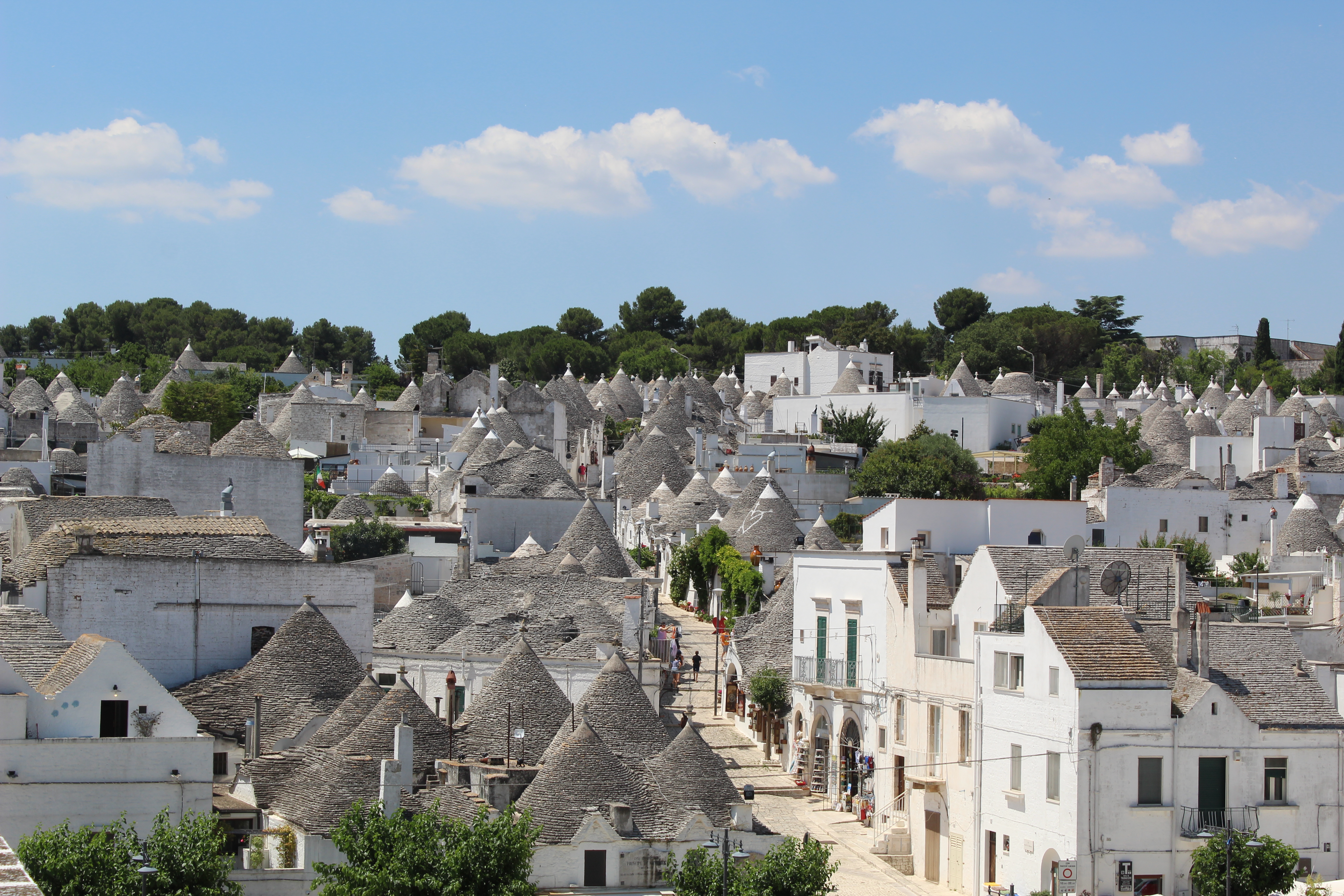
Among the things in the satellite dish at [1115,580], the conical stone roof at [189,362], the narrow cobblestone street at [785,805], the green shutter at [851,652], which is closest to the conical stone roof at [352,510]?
the narrow cobblestone street at [785,805]

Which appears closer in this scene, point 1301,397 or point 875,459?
point 875,459

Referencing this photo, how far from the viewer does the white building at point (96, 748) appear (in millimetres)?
24766

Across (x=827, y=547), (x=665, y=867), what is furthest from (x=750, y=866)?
(x=827, y=547)

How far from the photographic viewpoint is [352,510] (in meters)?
55.6

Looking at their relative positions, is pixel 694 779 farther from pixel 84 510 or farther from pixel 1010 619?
pixel 84 510

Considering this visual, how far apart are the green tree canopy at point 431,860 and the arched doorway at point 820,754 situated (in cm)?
1215

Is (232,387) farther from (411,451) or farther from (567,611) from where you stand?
(567,611)

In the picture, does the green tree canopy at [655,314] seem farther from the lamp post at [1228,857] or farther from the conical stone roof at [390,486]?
the lamp post at [1228,857]

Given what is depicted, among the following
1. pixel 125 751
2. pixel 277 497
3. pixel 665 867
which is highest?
pixel 277 497

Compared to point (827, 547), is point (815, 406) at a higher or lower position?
higher

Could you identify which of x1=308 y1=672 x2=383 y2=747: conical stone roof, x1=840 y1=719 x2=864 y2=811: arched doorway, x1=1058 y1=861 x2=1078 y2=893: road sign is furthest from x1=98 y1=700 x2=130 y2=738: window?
x1=1058 y1=861 x2=1078 y2=893: road sign

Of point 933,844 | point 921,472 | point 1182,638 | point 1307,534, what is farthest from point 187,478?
point 1307,534

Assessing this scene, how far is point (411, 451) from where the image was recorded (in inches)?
2758

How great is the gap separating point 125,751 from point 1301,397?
6916cm
